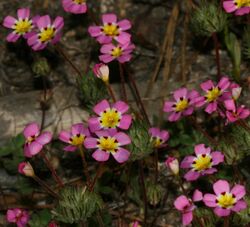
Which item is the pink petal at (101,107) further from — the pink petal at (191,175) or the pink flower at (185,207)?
the pink flower at (185,207)

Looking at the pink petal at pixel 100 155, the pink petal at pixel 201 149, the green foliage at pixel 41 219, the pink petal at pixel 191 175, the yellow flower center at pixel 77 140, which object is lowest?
the green foliage at pixel 41 219

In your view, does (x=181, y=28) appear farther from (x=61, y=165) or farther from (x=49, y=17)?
(x=61, y=165)

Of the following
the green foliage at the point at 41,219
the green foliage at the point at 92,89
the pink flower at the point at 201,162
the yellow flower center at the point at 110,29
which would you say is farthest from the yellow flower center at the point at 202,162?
the yellow flower center at the point at 110,29

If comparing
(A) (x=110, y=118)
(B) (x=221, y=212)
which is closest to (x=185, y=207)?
(B) (x=221, y=212)

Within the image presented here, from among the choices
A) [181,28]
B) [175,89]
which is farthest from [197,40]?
[175,89]

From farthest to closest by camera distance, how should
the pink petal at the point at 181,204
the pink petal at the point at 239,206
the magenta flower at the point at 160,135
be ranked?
the magenta flower at the point at 160,135 → the pink petal at the point at 181,204 → the pink petal at the point at 239,206

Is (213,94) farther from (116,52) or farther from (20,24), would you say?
(20,24)
